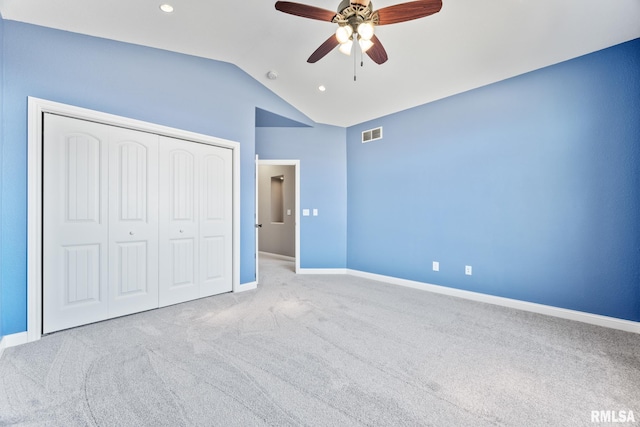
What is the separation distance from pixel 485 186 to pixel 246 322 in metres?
3.33

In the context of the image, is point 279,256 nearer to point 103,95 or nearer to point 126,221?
point 126,221

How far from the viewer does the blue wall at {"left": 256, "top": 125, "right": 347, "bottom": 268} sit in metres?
5.29

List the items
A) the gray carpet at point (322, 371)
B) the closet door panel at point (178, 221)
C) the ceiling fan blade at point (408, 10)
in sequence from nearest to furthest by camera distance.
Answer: the gray carpet at point (322, 371)
the ceiling fan blade at point (408, 10)
the closet door panel at point (178, 221)

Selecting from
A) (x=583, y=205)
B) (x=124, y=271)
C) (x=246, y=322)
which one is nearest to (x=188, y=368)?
(x=246, y=322)

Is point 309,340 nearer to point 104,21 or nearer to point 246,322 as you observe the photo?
point 246,322

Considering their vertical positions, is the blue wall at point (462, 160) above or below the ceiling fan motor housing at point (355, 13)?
below

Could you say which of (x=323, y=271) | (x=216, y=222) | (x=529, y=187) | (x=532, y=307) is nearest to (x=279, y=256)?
(x=323, y=271)

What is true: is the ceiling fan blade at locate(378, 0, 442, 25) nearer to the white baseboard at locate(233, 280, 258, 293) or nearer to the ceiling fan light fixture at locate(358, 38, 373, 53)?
the ceiling fan light fixture at locate(358, 38, 373, 53)

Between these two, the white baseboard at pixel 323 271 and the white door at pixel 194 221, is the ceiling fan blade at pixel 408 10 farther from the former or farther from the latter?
the white baseboard at pixel 323 271

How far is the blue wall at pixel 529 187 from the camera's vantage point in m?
2.75

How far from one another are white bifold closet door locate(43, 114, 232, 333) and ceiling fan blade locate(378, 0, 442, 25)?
8.56 feet

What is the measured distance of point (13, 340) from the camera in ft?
7.70

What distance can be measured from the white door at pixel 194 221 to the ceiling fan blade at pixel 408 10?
8.54 ft

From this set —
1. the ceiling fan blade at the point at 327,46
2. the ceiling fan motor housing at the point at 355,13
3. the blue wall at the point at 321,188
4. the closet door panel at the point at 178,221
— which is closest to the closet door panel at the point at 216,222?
the closet door panel at the point at 178,221
